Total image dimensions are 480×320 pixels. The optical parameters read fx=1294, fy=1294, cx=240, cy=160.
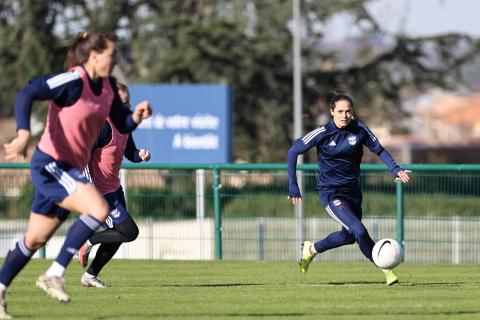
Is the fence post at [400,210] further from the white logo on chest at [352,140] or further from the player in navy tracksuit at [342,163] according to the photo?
the white logo on chest at [352,140]

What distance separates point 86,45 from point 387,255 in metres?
4.41

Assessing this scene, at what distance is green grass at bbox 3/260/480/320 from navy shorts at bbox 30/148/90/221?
0.87 meters

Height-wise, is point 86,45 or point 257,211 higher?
point 86,45

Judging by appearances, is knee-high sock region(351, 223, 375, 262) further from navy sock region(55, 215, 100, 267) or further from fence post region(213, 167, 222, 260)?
fence post region(213, 167, 222, 260)

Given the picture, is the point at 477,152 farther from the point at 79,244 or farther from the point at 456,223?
the point at 79,244

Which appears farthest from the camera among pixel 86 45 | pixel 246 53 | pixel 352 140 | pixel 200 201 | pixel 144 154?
pixel 246 53

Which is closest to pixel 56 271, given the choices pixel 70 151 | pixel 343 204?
pixel 70 151

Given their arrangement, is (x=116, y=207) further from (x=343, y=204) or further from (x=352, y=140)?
(x=352, y=140)

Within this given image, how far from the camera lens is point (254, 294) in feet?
39.0

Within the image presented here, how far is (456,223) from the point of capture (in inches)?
762

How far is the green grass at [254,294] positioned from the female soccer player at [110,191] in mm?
311

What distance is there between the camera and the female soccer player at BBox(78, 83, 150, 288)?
1275cm

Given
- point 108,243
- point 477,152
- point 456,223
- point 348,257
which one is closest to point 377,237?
point 456,223

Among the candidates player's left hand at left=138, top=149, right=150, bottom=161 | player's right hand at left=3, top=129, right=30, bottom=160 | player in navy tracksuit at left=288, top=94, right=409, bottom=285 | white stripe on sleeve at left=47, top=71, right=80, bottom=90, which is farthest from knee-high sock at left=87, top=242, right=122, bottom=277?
player's right hand at left=3, top=129, right=30, bottom=160
